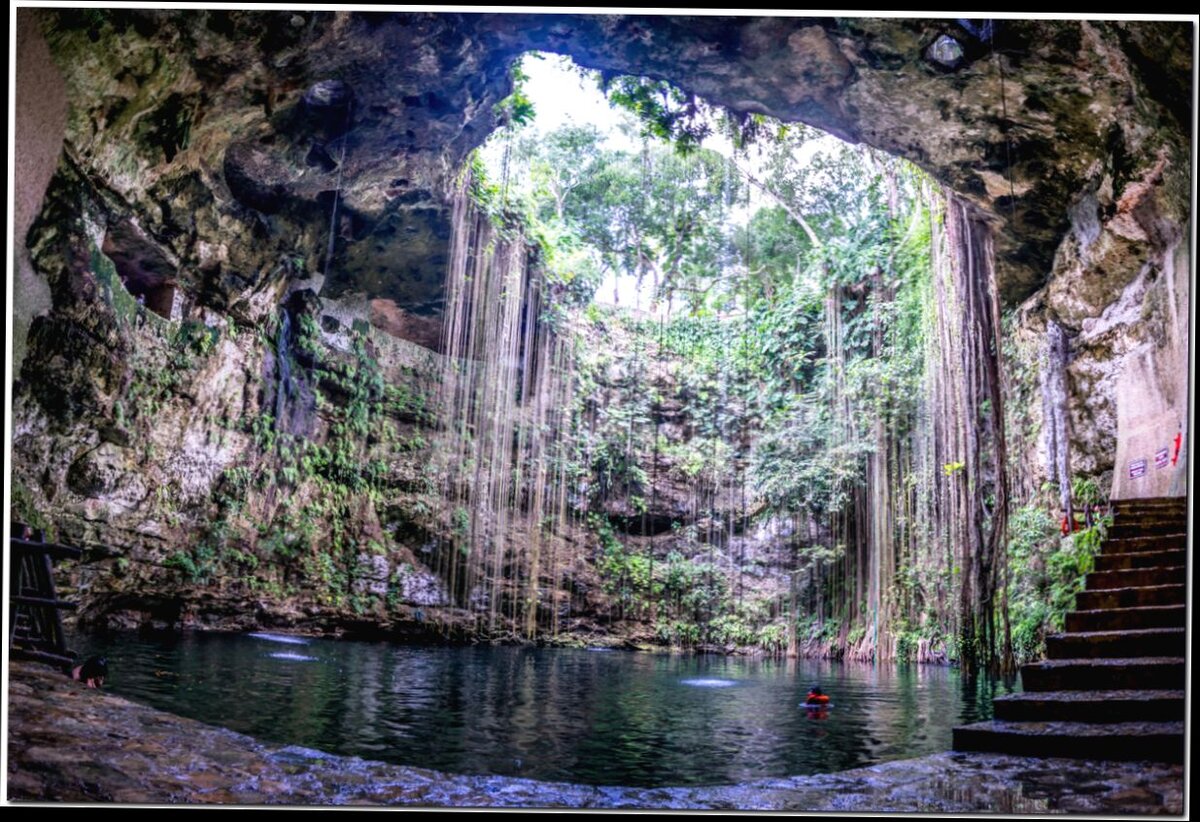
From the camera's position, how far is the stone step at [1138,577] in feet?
11.8

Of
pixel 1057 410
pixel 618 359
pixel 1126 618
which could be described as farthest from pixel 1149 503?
pixel 618 359

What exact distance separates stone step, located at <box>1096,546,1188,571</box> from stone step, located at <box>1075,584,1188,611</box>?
253 mm

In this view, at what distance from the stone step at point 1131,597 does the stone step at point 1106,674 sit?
316 mm

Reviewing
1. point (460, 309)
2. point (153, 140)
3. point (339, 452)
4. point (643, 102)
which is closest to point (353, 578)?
point (339, 452)

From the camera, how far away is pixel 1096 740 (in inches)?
114

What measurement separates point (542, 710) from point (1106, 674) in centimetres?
240

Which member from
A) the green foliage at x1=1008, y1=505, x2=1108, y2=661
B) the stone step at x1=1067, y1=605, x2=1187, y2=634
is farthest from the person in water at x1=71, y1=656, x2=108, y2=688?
the green foliage at x1=1008, y1=505, x2=1108, y2=661

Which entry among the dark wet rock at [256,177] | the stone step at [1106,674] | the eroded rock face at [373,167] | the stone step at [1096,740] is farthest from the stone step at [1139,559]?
the dark wet rock at [256,177]

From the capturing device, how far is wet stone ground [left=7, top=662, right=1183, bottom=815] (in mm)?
2738

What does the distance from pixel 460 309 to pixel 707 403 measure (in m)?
4.07

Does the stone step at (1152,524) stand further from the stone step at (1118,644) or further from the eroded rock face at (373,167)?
the stone step at (1118,644)

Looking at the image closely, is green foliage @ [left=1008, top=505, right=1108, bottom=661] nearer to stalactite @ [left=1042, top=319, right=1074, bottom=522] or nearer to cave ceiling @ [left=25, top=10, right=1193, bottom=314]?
stalactite @ [left=1042, top=319, right=1074, bottom=522]

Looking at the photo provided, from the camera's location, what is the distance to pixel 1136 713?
2.99 meters

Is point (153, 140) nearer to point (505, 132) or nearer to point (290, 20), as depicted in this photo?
point (290, 20)
